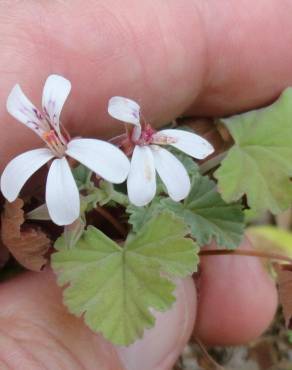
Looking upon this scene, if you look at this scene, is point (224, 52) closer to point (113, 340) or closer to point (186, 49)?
point (186, 49)

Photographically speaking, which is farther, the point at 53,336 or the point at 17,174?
the point at 53,336

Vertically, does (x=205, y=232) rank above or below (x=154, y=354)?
above

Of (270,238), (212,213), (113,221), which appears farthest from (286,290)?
(270,238)

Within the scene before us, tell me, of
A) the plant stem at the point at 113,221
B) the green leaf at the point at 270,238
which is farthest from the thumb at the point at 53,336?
the green leaf at the point at 270,238

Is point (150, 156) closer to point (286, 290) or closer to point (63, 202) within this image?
point (63, 202)

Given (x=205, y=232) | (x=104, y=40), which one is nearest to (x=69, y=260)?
(x=205, y=232)

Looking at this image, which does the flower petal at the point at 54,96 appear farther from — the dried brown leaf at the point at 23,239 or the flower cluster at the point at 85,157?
the dried brown leaf at the point at 23,239

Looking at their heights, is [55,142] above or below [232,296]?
above
